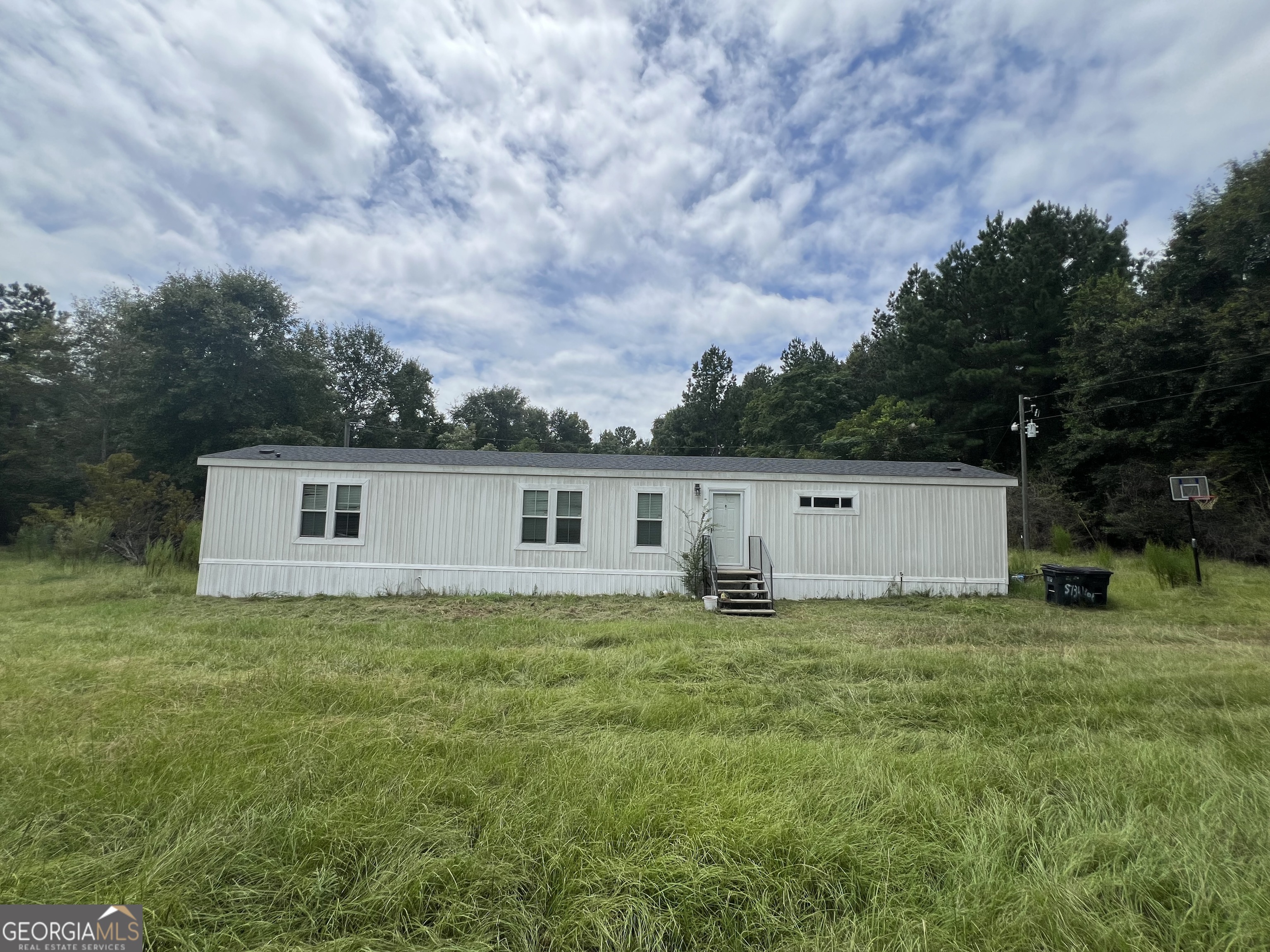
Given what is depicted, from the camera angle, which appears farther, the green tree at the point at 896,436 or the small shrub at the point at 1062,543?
the green tree at the point at 896,436

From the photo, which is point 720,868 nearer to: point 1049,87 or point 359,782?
point 359,782

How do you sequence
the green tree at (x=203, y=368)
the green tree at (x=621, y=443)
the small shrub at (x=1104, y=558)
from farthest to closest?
1. the green tree at (x=621, y=443)
2. the green tree at (x=203, y=368)
3. the small shrub at (x=1104, y=558)

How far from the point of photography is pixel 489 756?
3.35 metres

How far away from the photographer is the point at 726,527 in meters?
11.7

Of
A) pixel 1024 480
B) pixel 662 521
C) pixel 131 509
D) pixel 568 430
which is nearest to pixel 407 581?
pixel 662 521

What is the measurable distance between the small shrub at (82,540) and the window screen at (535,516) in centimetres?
1243

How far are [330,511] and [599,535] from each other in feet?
18.7

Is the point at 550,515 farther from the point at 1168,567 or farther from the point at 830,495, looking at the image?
the point at 1168,567

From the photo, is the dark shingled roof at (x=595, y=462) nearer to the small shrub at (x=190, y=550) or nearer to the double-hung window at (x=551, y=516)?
the double-hung window at (x=551, y=516)

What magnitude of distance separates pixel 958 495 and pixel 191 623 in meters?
13.9

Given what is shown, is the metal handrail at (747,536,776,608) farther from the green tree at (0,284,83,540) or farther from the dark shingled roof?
the green tree at (0,284,83,540)

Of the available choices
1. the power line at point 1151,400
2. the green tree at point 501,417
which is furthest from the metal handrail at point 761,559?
the green tree at point 501,417

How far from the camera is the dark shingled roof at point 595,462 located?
11.6 metres

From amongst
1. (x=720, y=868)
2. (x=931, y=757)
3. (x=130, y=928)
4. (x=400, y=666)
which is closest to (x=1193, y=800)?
(x=931, y=757)
